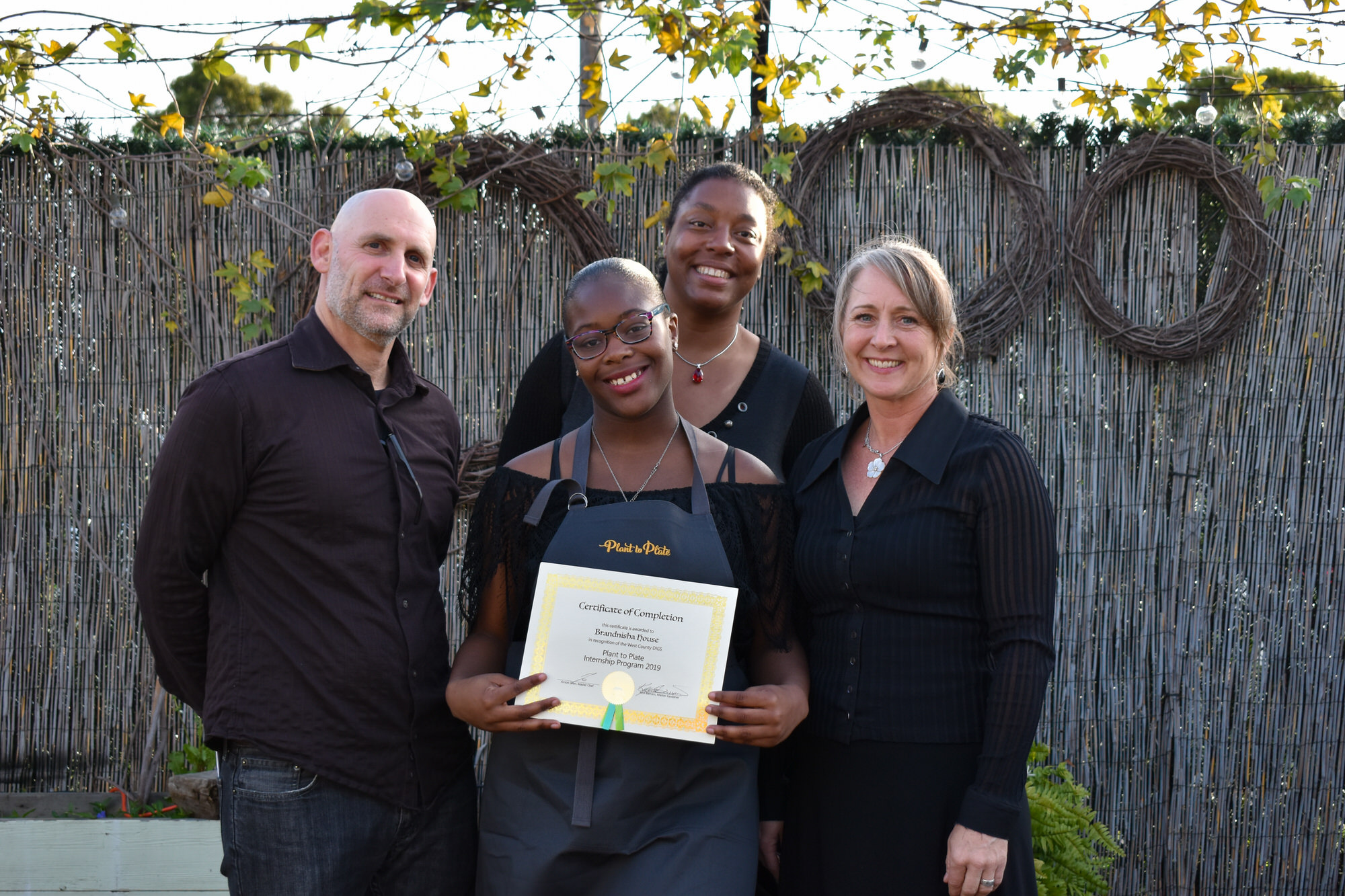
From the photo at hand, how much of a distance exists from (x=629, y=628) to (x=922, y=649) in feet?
2.03

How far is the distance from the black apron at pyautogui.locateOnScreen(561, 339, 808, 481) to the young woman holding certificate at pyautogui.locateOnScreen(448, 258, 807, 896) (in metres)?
0.39

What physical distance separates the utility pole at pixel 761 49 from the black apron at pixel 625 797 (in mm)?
2668

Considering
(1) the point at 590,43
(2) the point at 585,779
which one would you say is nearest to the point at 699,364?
(2) the point at 585,779

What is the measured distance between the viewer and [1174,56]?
4.37 m

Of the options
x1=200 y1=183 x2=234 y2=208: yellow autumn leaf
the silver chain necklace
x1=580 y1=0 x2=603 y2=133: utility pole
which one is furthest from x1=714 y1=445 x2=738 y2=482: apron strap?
x1=200 y1=183 x2=234 y2=208: yellow autumn leaf

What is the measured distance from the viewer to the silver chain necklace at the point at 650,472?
90.0 inches

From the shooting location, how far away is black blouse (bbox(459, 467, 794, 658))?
2271mm

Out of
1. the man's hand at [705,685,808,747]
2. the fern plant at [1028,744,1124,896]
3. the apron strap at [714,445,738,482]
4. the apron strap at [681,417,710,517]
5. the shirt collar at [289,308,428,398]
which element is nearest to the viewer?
the man's hand at [705,685,808,747]

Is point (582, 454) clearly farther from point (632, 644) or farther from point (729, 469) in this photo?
point (632, 644)

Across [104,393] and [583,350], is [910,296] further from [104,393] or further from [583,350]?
[104,393]

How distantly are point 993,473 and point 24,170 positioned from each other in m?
4.39

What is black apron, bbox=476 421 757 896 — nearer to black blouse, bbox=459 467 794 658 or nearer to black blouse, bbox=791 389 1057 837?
black blouse, bbox=459 467 794 658

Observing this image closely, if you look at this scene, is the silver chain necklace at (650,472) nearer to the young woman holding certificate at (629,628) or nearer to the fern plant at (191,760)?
the young woman holding certificate at (629,628)

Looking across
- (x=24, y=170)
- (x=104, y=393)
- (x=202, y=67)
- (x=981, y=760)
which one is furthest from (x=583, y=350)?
(x=24, y=170)
